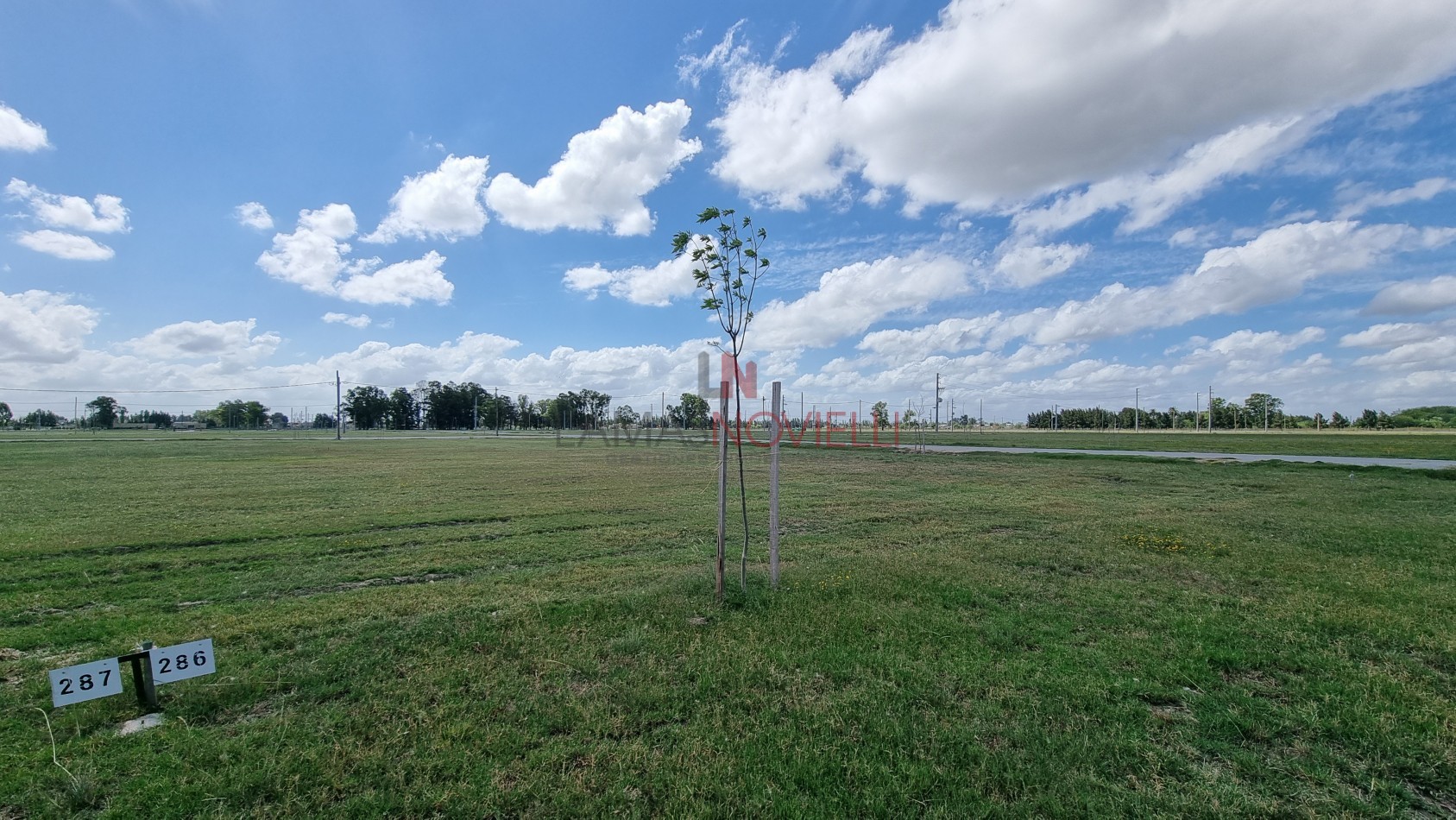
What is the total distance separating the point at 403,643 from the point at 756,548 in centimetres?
479

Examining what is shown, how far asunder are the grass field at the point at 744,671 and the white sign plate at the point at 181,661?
→ 0.29 m

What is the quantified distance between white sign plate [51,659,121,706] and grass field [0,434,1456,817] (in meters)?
0.29

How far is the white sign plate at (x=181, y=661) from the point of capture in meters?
3.28

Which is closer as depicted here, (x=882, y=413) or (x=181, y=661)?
(x=181, y=661)

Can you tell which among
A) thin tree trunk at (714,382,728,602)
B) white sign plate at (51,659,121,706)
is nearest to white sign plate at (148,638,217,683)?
white sign plate at (51,659,121,706)

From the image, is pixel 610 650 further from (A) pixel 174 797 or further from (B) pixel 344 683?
(A) pixel 174 797

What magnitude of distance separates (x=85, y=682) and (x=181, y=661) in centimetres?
38

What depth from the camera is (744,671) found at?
3.97 m

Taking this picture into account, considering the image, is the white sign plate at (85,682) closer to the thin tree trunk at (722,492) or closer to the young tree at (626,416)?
the thin tree trunk at (722,492)

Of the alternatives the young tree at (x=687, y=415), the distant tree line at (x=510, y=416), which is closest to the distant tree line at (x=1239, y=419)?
the distant tree line at (x=510, y=416)

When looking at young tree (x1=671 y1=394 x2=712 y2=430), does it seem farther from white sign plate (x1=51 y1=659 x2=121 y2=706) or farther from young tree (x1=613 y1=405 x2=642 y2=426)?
white sign plate (x1=51 y1=659 x2=121 y2=706)

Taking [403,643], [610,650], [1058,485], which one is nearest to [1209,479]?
[1058,485]

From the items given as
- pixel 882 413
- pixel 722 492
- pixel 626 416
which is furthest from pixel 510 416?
pixel 722 492

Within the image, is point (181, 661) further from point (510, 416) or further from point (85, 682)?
point (510, 416)
